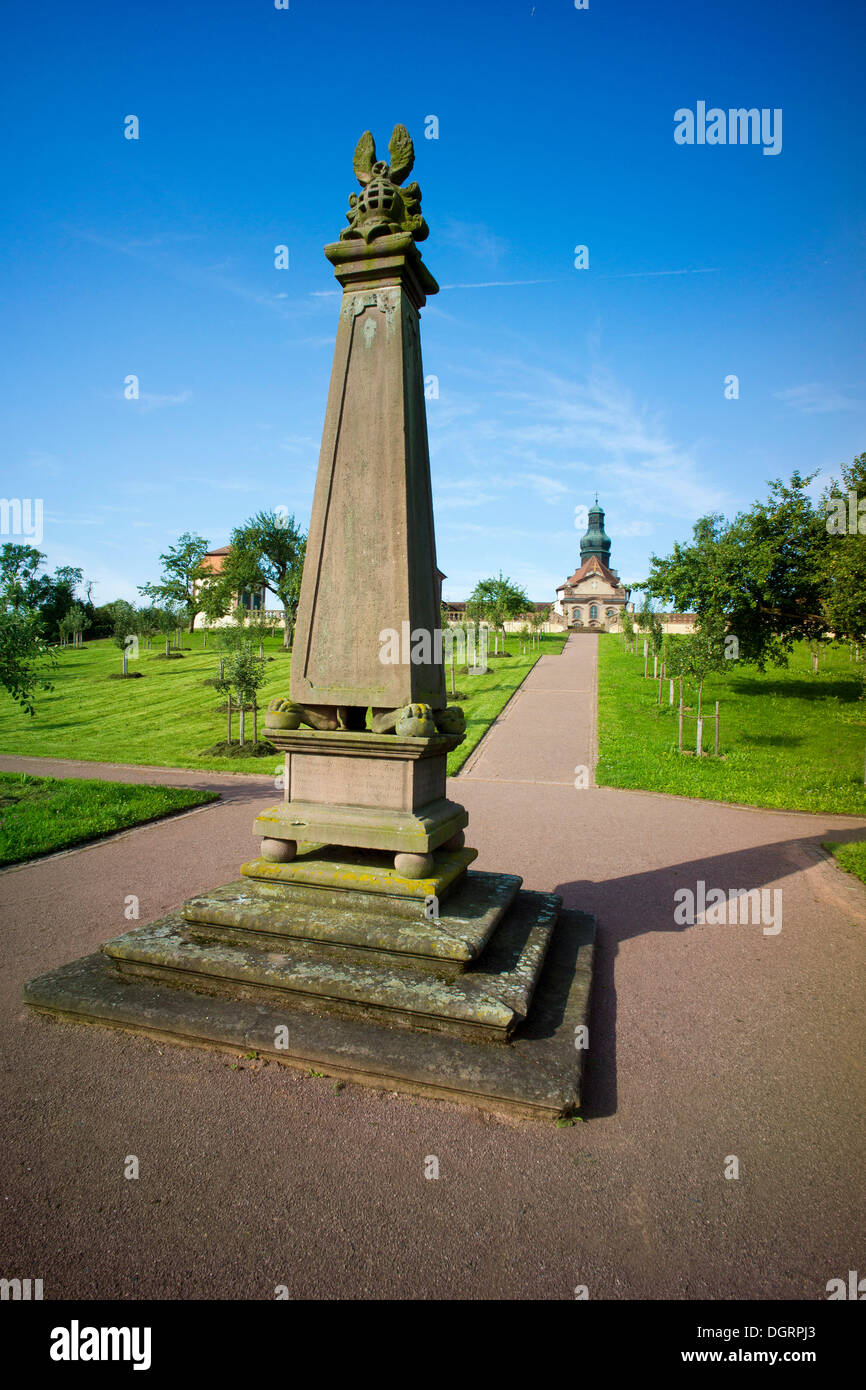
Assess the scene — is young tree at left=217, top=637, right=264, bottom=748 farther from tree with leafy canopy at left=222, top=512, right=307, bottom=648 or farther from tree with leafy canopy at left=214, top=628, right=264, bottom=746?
tree with leafy canopy at left=222, top=512, right=307, bottom=648

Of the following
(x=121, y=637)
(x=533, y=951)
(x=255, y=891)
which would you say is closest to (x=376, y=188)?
(x=255, y=891)

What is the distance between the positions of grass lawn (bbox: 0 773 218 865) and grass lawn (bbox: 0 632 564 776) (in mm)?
3079

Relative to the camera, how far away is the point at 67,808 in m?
→ 9.66

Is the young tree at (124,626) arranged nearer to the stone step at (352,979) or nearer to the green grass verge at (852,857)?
the stone step at (352,979)

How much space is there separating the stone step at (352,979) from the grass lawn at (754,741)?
355 inches

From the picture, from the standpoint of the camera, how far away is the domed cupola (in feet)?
320

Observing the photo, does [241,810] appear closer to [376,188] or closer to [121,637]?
[376,188]

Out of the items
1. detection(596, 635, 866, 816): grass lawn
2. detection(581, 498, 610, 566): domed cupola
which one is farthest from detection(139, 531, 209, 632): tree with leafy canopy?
detection(581, 498, 610, 566): domed cupola

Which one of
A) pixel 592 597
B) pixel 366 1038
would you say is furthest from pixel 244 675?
pixel 592 597

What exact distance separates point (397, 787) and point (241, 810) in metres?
6.91

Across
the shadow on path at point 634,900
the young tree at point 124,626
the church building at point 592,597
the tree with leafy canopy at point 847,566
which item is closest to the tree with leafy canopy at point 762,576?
the tree with leafy canopy at point 847,566

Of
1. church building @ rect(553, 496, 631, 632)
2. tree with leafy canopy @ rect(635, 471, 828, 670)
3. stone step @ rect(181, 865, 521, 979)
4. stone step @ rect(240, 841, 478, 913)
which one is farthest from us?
church building @ rect(553, 496, 631, 632)

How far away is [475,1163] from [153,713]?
23048 millimetres

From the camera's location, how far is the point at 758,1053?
12.5 feet
